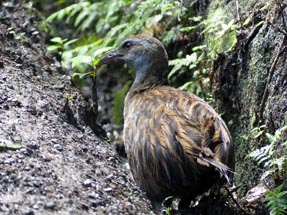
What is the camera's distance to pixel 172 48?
31.1 feet

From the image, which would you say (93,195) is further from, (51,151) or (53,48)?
(53,48)

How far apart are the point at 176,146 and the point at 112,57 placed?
2.31 meters

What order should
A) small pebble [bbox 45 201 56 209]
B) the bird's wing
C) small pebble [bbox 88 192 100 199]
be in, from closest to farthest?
small pebble [bbox 45 201 56 209]
small pebble [bbox 88 192 100 199]
the bird's wing

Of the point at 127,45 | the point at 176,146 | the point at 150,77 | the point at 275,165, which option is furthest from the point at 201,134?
the point at 127,45

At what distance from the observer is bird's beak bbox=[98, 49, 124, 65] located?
788cm

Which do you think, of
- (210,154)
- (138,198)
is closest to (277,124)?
(210,154)

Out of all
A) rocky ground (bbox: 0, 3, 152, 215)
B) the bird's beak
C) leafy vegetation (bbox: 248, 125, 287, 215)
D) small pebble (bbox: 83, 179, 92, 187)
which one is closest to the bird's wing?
leafy vegetation (bbox: 248, 125, 287, 215)

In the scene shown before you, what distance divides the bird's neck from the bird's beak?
1.27 ft

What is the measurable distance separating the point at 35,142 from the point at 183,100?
4.72 feet

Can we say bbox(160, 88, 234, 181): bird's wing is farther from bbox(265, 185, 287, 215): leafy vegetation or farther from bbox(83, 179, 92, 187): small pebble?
bbox(83, 179, 92, 187): small pebble

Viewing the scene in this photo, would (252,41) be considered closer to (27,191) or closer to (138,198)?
(138,198)

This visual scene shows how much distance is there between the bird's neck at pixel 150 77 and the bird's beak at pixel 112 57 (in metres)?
0.39

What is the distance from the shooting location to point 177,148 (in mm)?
5855

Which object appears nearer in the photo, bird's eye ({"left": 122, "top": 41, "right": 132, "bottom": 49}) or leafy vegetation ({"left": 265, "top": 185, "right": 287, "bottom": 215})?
leafy vegetation ({"left": 265, "top": 185, "right": 287, "bottom": 215})
